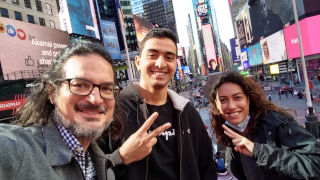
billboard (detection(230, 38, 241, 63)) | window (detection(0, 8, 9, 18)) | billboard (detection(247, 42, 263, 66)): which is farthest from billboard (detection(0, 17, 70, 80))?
billboard (detection(230, 38, 241, 63))

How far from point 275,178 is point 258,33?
3018 inches

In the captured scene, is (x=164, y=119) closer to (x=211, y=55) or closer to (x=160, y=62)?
(x=160, y=62)

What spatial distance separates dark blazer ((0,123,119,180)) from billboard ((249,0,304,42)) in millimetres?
51892

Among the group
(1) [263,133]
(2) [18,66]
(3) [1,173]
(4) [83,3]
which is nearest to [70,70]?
(3) [1,173]

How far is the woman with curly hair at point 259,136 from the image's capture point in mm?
2221

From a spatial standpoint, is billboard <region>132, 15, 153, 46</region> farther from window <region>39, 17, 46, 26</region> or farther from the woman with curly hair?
the woman with curly hair

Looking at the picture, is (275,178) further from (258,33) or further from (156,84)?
(258,33)

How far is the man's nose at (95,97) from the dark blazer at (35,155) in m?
0.35

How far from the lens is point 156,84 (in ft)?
8.76

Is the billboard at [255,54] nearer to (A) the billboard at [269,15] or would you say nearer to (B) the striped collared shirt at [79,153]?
(A) the billboard at [269,15]

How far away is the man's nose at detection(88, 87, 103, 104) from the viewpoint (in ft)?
5.32

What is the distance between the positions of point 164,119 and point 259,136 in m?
1.37

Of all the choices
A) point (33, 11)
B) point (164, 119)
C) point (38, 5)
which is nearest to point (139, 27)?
point (38, 5)

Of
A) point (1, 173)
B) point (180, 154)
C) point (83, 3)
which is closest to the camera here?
point (1, 173)
